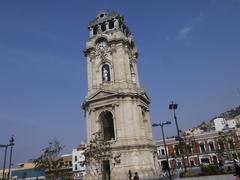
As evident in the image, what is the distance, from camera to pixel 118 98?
3853 centimetres

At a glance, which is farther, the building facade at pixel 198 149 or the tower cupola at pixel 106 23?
the building facade at pixel 198 149

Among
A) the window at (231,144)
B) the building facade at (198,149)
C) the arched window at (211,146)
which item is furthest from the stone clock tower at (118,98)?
the arched window at (211,146)

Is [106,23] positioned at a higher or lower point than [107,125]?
higher

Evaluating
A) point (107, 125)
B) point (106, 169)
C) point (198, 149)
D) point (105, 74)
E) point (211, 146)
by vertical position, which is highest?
point (105, 74)

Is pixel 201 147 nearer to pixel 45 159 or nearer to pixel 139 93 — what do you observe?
pixel 139 93

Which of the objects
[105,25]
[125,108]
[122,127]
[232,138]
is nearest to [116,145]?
[122,127]

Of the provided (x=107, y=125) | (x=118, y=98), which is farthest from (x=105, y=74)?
(x=107, y=125)

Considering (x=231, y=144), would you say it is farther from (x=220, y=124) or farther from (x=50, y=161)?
(x=50, y=161)

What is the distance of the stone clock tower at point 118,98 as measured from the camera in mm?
36019

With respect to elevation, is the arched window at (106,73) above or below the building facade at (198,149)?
above

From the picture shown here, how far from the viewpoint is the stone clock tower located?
3602 cm

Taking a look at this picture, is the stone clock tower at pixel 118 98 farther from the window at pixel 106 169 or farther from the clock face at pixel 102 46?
the window at pixel 106 169

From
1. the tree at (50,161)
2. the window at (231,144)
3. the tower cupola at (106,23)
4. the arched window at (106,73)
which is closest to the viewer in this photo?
the tree at (50,161)

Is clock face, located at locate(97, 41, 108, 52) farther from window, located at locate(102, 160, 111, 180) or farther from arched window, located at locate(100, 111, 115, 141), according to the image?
window, located at locate(102, 160, 111, 180)
